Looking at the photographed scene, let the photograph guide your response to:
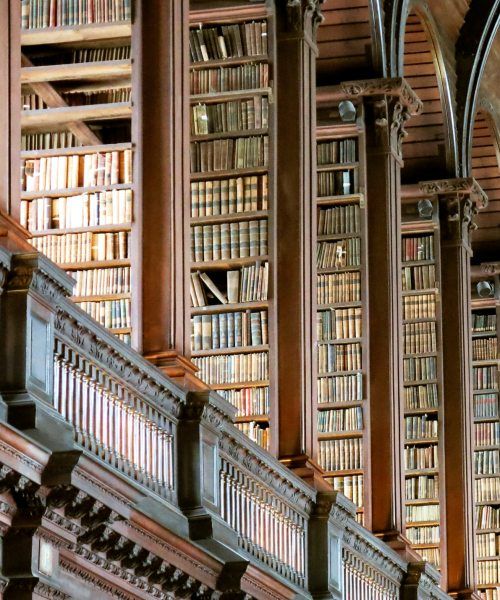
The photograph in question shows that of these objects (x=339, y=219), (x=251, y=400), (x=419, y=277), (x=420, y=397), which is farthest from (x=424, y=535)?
(x=251, y=400)

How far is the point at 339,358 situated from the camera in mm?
14203

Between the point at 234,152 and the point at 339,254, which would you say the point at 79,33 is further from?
the point at 339,254

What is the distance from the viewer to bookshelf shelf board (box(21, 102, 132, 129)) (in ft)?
32.9

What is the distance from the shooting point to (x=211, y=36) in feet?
41.0

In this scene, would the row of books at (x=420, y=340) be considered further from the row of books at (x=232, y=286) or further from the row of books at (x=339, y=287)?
the row of books at (x=232, y=286)

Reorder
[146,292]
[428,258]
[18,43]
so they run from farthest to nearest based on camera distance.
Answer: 1. [428,258]
2. [146,292]
3. [18,43]

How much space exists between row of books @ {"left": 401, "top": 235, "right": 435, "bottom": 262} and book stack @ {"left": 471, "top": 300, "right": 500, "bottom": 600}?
2425mm

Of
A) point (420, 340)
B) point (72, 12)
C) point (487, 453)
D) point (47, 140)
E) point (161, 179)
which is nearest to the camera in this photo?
point (161, 179)

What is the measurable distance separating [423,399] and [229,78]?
494 cm

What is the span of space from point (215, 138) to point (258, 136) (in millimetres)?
258

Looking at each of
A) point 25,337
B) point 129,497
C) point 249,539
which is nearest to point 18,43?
point 25,337

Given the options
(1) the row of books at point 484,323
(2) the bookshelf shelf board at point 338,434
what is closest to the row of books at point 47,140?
(2) the bookshelf shelf board at point 338,434

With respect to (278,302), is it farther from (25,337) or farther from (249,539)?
(25,337)

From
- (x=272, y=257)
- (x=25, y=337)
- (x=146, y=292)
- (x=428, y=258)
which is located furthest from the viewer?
(x=428, y=258)
